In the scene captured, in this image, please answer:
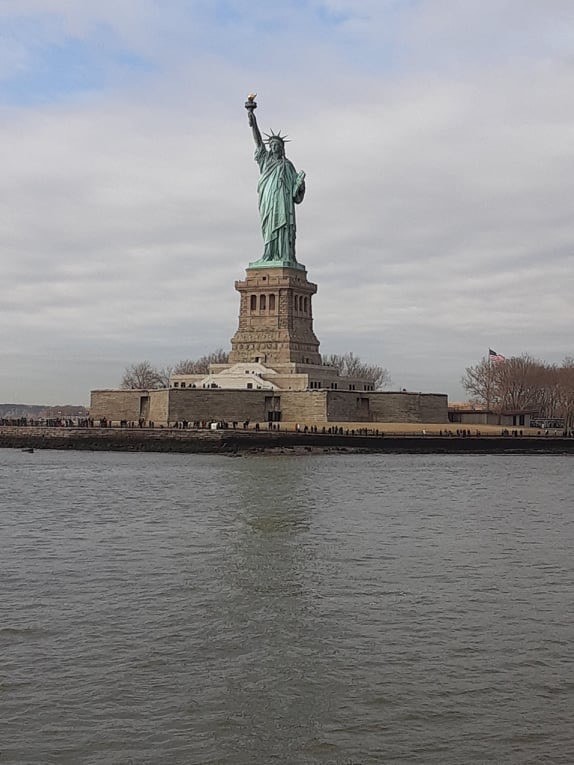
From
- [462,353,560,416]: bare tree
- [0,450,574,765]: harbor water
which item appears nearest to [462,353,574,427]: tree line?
[462,353,560,416]: bare tree

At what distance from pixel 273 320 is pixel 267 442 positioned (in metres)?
16.5

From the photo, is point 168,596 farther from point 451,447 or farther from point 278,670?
point 451,447

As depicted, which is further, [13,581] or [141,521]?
[141,521]

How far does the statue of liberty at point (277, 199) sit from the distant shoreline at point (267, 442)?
624 inches

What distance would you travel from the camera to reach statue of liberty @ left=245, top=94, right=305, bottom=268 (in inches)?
2717

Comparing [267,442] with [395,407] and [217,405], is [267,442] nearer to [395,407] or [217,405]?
Result: [217,405]

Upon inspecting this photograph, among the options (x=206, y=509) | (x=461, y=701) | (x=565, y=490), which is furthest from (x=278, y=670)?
(x=565, y=490)

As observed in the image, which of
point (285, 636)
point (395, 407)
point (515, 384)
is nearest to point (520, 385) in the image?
point (515, 384)

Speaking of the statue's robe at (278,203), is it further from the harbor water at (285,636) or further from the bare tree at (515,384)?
the harbor water at (285,636)

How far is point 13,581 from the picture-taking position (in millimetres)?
16469

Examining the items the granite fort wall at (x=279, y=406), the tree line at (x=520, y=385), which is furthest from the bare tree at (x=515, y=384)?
the granite fort wall at (x=279, y=406)

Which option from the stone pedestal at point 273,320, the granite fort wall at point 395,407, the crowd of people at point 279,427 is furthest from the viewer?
the stone pedestal at point 273,320

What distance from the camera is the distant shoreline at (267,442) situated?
175 feet

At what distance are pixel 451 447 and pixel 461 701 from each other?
46392mm
